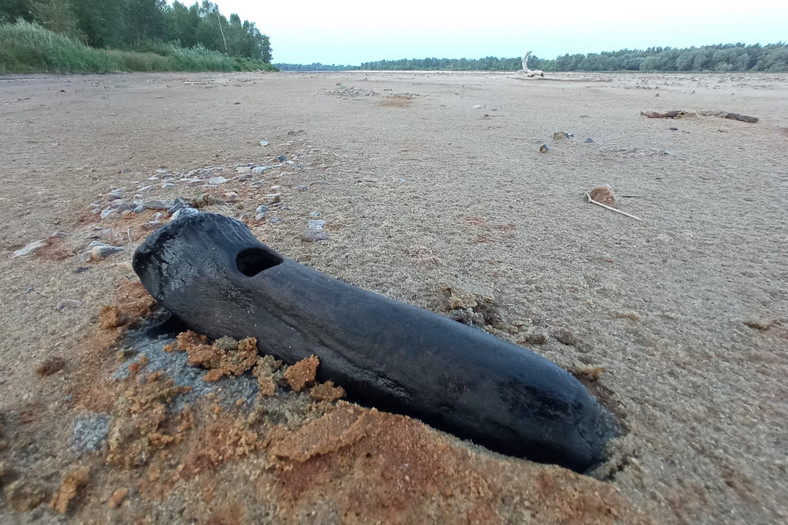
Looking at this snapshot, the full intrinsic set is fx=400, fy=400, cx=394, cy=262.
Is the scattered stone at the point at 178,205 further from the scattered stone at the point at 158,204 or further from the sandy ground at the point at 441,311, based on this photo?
the sandy ground at the point at 441,311

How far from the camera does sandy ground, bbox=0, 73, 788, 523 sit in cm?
108

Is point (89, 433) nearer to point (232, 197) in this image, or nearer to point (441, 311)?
point (441, 311)

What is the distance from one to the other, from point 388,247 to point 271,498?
1.68m

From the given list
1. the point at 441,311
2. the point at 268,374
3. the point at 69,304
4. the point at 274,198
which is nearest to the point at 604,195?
the point at 441,311

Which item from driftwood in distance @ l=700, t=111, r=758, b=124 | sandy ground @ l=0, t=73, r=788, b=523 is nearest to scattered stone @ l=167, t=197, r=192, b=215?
sandy ground @ l=0, t=73, r=788, b=523

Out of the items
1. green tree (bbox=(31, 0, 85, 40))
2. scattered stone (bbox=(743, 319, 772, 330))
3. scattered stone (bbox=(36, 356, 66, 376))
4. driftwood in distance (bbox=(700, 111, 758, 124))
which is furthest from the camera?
green tree (bbox=(31, 0, 85, 40))

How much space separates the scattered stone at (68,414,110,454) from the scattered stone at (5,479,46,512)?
0.42ft

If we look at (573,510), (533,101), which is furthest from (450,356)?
(533,101)

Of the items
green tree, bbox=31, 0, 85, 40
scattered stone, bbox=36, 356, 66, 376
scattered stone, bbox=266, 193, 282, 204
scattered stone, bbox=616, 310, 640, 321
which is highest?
green tree, bbox=31, 0, 85, 40

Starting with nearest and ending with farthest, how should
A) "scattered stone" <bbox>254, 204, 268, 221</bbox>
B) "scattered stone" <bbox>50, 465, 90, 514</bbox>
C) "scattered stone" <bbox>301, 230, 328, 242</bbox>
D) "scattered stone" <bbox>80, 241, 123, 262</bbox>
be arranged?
"scattered stone" <bbox>50, 465, 90, 514</bbox>, "scattered stone" <bbox>80, 241, 123, 262</bbox>, "scattered stone" <bbox>301, 230, 328, 242</bbox>, "scattered stone" <bbox>254, 204, 268, 221</bbox>

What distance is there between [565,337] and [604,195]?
6.86 ft

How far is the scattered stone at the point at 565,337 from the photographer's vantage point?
1.75 m

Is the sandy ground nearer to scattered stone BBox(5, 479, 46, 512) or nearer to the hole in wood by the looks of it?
scattered stone BBox(5, 479, 46, 512)

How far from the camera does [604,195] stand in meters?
3.38
